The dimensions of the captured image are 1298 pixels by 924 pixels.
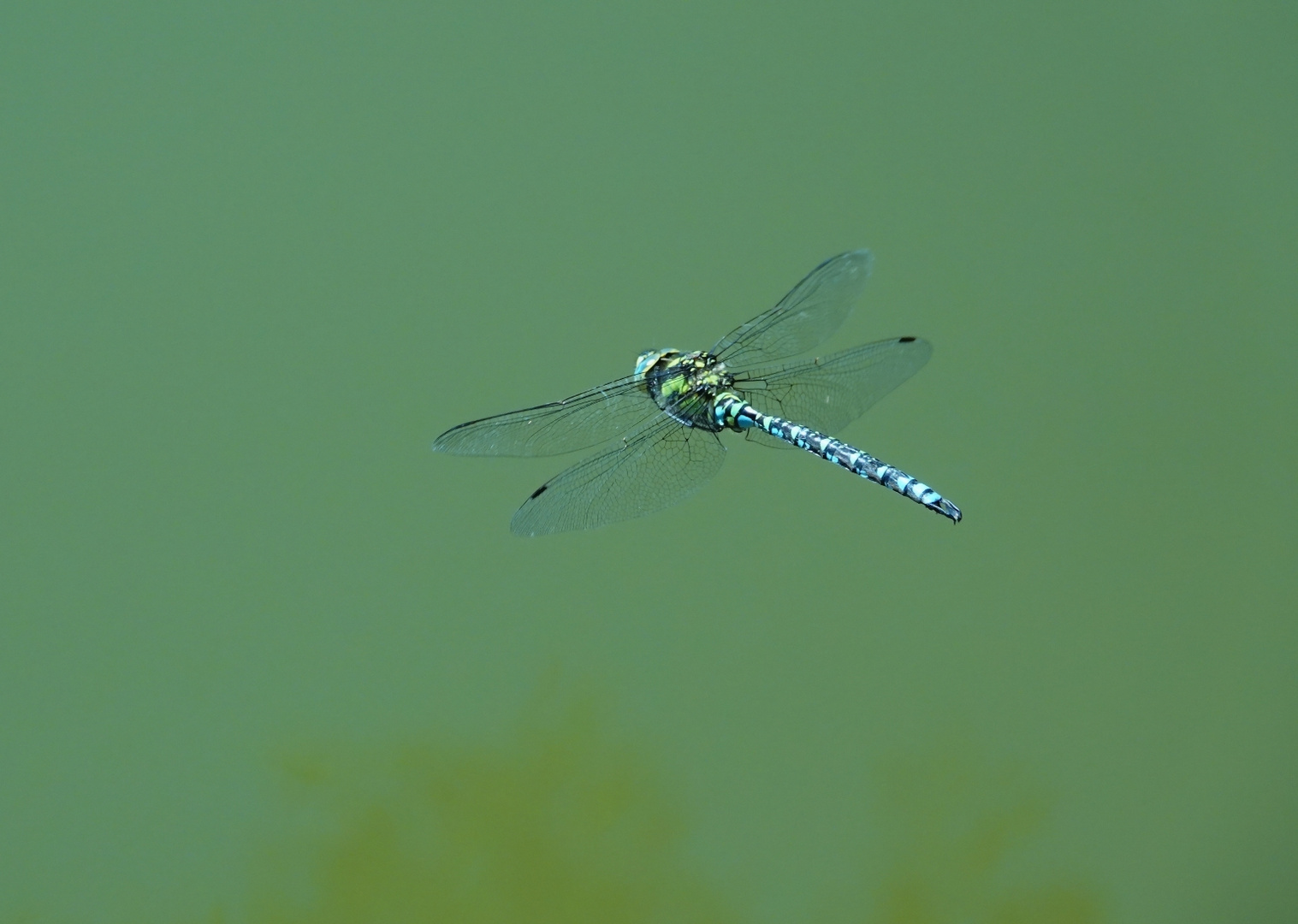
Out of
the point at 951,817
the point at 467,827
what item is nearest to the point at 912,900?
the point at 951,817

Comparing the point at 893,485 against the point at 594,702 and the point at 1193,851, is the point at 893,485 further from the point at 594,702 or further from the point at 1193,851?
the point at 1193,851

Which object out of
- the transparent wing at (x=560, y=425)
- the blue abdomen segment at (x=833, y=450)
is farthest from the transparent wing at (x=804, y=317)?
the transparent wing at (x=560, y=425)

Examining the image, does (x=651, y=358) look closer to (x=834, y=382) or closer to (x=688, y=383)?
(x=688, y=383)

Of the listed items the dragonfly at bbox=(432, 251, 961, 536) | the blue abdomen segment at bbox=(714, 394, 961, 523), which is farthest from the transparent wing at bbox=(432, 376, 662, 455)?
the blue abdomen segment at bbox=(714, 394, 961, 523)

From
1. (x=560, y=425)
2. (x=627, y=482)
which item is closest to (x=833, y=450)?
(x=627, y=482)

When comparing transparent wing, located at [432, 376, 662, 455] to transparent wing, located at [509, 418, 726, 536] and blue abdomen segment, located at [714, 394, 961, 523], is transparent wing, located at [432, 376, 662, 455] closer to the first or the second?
transparent wing, located at [509, 418, 726, 536]

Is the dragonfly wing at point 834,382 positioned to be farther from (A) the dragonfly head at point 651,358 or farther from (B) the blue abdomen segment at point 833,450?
(A) the dragonfly head at point 651,358
